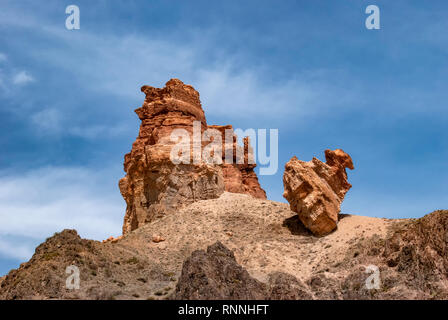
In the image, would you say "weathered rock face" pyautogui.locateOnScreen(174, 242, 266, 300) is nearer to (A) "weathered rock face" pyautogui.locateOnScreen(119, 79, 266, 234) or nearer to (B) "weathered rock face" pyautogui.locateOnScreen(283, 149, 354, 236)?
(B) "weathered rock face" pyautogui.locateOnScreen(283, 149, 354, 236)

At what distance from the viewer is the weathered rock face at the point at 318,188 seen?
1431 inches

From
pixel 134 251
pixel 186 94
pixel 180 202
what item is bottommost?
pixel 134 251

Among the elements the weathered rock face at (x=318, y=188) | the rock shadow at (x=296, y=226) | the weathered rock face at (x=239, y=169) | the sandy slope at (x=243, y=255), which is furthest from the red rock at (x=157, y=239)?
the weathered rock face at (x=239, y=169)

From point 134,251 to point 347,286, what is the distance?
47.9 feet

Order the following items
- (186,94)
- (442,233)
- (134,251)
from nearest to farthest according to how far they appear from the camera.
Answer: (442,233) → (134,251) → (186,94)

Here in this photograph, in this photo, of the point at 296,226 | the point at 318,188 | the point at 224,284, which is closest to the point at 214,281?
the point at 224,284

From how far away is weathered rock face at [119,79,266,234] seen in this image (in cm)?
4400

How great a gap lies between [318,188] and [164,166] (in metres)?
14.3

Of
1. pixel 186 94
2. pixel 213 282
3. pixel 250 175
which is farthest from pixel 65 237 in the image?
pixel 250 175

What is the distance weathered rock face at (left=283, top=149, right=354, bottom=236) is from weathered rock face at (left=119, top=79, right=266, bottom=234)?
9069 millimetres

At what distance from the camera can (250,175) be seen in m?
63.1

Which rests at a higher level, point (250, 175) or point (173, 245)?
point (250, 175)
